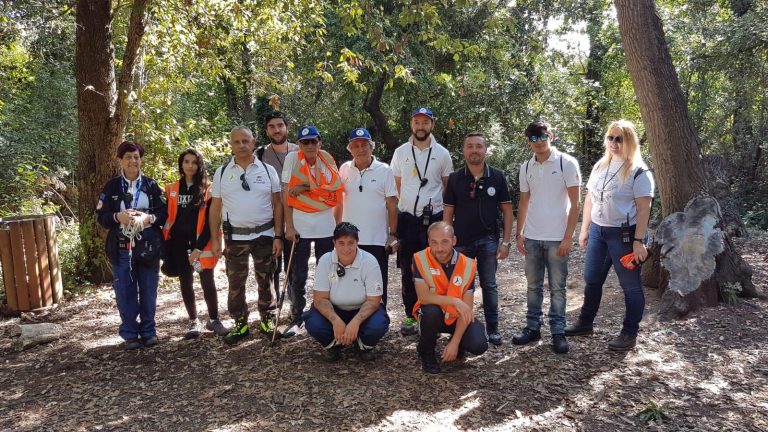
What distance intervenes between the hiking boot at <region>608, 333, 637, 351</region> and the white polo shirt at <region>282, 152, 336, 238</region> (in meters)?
2.46

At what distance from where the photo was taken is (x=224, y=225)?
4418mm

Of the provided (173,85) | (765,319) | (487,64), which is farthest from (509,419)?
(487,64)

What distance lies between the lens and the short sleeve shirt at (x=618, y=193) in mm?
3881

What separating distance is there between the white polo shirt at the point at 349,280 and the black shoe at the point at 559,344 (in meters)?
1.46

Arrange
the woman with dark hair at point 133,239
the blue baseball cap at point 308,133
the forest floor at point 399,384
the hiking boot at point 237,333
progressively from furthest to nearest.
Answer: the hiking boot at point 237,333
the woman with dark hair at point 133,239
the blue baseball cap at point 308,133
the forest floor at point 399,384

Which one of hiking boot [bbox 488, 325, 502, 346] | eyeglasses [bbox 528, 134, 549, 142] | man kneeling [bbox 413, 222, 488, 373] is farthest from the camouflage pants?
eyeglasses [bbox 528, 134, 549, 142]

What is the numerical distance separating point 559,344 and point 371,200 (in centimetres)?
190

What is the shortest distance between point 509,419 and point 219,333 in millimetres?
2723

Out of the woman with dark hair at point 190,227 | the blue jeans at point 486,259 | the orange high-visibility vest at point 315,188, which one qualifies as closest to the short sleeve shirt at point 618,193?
the blue jeans at point 486,259

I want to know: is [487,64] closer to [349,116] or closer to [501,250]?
[349,116]

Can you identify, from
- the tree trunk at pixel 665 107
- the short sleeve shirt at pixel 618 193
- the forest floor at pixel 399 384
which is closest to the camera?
the forest floor at pixel 399 384

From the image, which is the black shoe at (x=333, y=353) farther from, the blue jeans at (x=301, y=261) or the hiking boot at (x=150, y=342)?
the hiking boot at (x=150, y=342)

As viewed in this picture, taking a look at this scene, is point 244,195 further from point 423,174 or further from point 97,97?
point 97,97

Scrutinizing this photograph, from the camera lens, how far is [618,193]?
13.1ft
